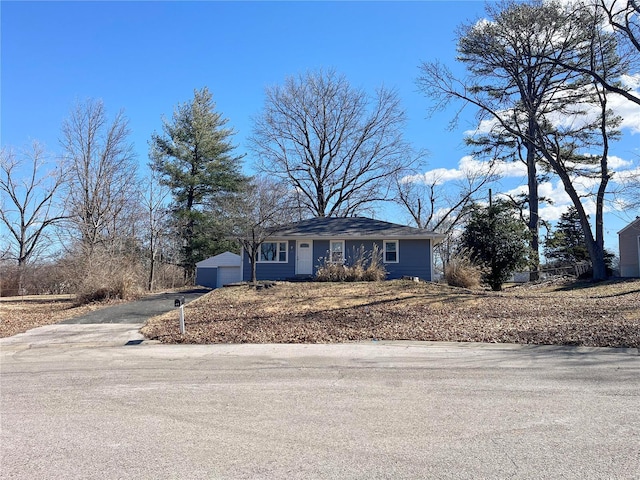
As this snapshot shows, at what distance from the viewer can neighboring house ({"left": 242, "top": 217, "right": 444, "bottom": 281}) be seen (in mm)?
23938

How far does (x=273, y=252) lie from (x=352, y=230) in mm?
4576

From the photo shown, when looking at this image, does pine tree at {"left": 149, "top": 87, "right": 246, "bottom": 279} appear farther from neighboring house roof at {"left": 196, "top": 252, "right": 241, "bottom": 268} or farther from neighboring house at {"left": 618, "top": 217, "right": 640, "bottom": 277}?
neighboring house at {"left": 618, "top": 217, "right": 640, "bottom": 277}

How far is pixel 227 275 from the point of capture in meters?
27.9

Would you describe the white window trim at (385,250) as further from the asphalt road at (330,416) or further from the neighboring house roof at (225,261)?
the asphalt road at (330,416)

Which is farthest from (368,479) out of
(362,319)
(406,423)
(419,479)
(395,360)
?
(362,319)

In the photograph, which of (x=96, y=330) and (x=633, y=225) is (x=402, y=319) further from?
(x=633, y=225)

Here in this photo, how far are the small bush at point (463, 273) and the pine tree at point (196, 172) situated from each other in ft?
61.2

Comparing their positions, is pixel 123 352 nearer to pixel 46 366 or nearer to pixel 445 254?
pixel 46 366

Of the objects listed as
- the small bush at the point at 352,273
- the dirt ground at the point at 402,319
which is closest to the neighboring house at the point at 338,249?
the small bush at the point at 352,273

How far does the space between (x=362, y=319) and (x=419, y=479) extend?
322 inches

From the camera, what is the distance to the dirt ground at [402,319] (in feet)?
30.1

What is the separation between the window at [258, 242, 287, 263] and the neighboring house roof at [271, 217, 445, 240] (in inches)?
34.7

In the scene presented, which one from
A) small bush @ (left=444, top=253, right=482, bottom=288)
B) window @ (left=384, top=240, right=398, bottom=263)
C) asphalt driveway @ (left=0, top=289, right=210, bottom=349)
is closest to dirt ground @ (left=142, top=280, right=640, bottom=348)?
asphalt driveway @ (left=0, top=289, right=210, bottom=349)

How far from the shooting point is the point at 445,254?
146ft
